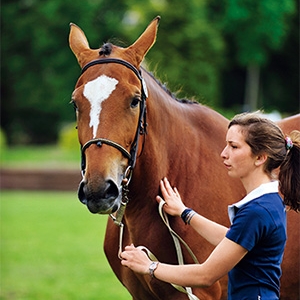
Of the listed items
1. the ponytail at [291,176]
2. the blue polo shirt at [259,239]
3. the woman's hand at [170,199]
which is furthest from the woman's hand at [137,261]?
the ponytail at [291,176]

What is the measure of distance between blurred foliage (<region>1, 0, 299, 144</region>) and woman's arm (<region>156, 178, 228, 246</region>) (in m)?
1.05

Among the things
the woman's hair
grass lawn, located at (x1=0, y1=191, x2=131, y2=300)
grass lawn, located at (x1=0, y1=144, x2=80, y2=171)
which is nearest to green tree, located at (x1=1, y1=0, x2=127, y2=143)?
grass lawn, located at (x1=0, y1=144, x2=80, y2=171)

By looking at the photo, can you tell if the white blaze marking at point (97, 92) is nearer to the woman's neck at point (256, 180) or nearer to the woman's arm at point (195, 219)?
the woman's arm at point (195, 219)

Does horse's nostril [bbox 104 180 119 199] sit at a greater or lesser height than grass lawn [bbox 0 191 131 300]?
lesser

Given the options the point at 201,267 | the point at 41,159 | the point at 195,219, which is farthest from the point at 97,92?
the point at 41,159

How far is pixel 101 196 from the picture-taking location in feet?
10.7

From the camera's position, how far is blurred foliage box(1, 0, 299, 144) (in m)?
8.02

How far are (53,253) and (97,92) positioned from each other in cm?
799

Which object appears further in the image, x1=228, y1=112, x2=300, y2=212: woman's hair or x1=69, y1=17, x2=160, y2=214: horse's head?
x1=69, y1=17, x2=160, y2=214: horse's head

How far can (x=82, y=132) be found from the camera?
3.56 metres

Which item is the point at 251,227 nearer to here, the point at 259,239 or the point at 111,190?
the point at 259,239

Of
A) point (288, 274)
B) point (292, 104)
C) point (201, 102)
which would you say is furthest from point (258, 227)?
point (292, 104)

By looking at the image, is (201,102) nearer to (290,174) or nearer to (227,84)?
(290,174)

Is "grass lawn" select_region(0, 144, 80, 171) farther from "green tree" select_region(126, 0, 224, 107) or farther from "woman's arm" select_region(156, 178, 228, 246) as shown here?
"woman's arm" select_region(156, 178, 228, 246)
